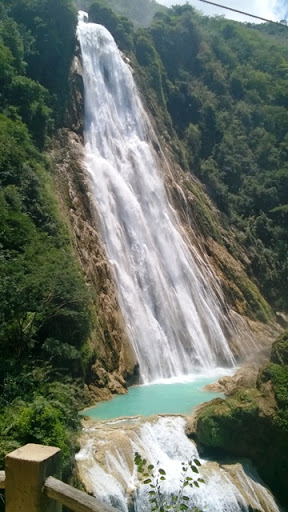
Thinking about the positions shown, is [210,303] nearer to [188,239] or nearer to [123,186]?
[188,239]

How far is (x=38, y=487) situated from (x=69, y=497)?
21 centimetres

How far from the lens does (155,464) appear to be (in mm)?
11234

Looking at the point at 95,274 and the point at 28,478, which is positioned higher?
the point at 95,274

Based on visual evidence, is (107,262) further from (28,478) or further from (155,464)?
(28,478)

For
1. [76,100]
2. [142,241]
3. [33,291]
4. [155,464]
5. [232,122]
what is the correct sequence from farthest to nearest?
[232,122] < [76,100] < [142,241] < [33,291] < [155,464]

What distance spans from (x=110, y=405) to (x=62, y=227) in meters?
7.92

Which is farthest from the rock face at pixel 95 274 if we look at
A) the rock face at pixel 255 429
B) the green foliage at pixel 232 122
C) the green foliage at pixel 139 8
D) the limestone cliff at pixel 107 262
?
the green foliage at pixel 139 8

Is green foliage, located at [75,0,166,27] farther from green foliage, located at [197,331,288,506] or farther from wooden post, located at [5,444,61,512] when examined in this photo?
wooden post, located at [5,444,61,512]

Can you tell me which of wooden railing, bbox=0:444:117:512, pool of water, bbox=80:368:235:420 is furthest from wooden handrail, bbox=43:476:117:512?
pool of water, bbox=80:368:235:420

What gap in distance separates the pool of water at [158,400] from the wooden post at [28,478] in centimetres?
1090

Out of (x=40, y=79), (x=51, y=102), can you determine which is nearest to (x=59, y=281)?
(x=51, y=102)

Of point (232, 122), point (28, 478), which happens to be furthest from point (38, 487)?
point (232, 122)

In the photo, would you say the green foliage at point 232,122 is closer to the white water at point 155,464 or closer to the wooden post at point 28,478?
the white water at point 155,464

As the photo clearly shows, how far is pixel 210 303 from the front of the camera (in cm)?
2589
